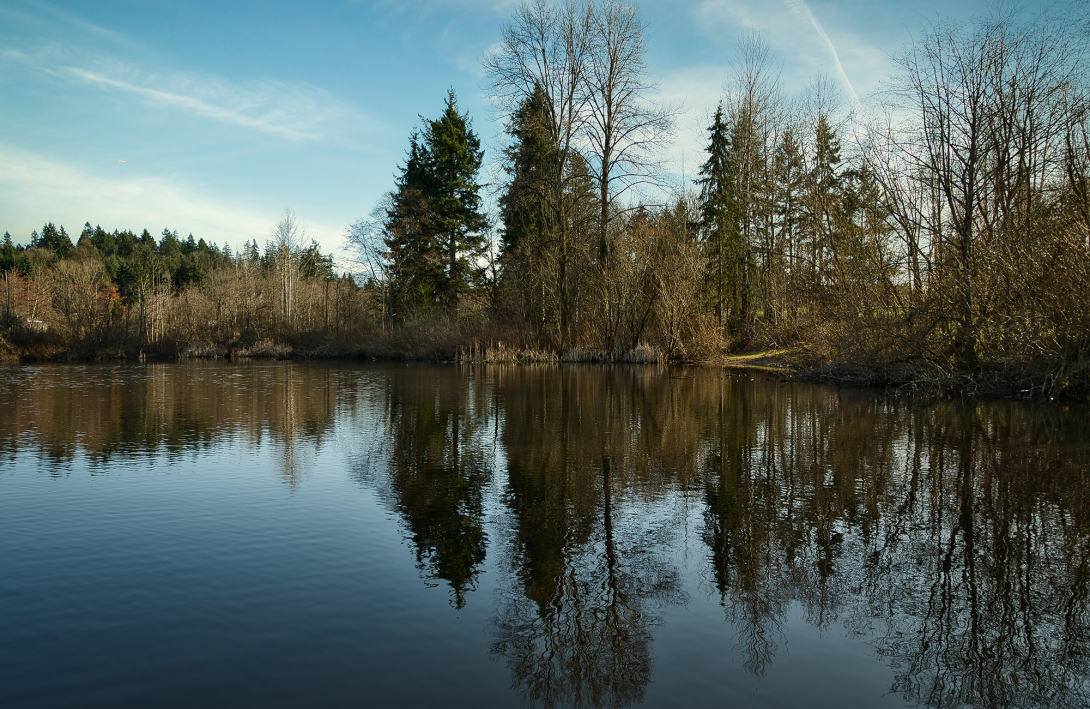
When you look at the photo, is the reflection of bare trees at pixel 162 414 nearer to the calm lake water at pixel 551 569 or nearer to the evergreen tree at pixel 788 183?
the calm lake water at pixel 551 569

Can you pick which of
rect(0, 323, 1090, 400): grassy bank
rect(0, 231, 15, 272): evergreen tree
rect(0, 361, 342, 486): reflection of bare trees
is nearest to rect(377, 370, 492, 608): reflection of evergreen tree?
rect(0, 361, 342, 486): reflection of bare trees

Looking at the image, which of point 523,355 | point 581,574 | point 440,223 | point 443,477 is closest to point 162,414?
point 443,477

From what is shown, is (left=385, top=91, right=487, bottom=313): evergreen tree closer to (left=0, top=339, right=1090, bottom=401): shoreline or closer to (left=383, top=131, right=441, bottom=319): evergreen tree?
(left=383, top=131, right=441, bottom=319): evergreen tree

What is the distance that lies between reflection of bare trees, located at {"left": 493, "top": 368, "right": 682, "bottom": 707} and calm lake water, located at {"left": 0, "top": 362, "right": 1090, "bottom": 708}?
0.02 metres

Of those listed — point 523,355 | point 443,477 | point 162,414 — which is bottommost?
point 443,477

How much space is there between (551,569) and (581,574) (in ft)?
0.82

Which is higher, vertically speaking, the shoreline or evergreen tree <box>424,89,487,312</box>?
evergreen tree <box>424,89,487,312</box>

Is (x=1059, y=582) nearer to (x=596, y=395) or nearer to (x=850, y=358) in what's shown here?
(x=596, y=395)

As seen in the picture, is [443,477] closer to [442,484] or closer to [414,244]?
[442,484]

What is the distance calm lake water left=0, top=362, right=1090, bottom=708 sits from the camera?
3.39 metres

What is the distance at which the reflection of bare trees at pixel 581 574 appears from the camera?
346 centimetres

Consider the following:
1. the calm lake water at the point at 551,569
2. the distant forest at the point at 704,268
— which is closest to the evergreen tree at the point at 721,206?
the distant forest at the point at 704,268

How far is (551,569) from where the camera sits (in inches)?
193

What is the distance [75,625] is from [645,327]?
2651 centimetres
